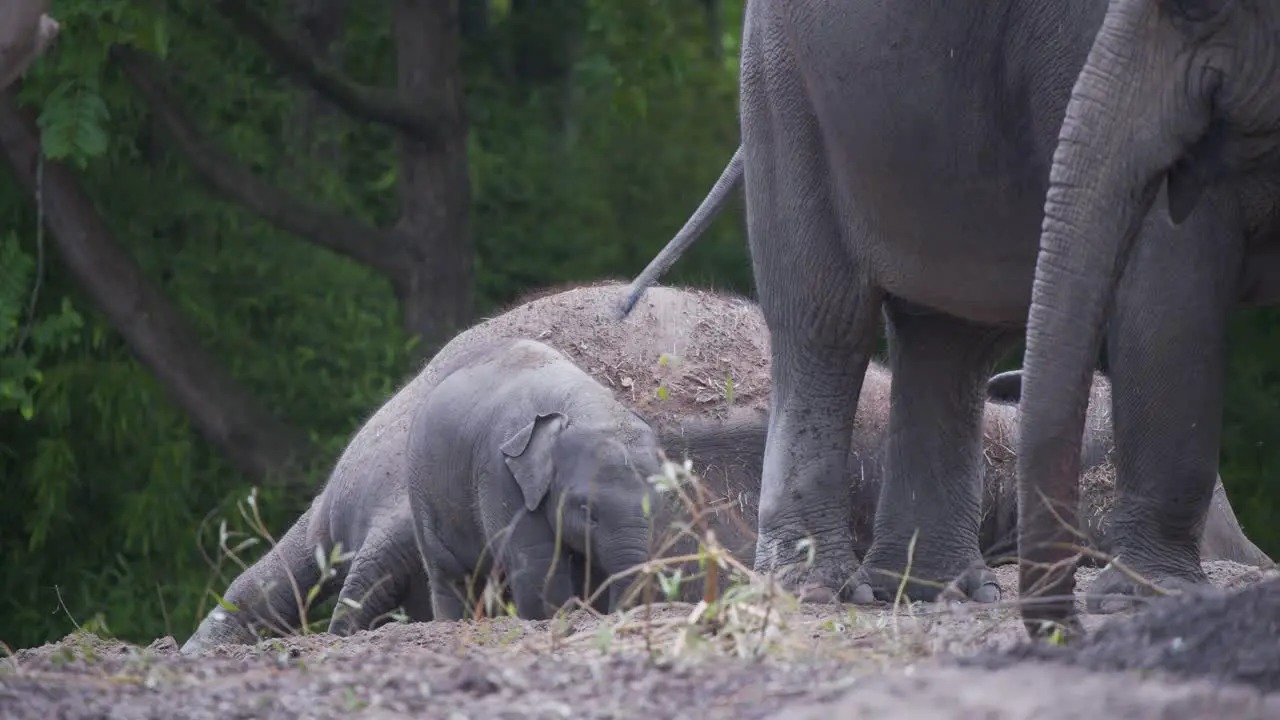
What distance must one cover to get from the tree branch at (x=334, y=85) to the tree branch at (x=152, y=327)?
1314 mm

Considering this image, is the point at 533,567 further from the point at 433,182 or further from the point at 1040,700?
the point at 1040,700

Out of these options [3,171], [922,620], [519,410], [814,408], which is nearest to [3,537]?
[3,171]

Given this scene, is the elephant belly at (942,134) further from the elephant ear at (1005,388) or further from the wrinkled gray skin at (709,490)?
the elephant ear at (1005,388)

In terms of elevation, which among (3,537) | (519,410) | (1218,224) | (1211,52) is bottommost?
(3,537)

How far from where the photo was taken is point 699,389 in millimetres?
8852

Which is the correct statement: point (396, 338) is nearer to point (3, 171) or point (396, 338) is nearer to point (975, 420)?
point (3, 171)

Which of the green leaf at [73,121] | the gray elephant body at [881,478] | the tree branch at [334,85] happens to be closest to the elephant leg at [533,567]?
the gray elephant body at [881,478]

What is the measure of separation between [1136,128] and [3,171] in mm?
9230

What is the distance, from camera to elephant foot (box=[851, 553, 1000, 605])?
261 inches

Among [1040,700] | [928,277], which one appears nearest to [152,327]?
[928,277]

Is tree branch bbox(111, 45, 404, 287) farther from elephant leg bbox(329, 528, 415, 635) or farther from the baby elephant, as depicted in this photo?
the baby elephant

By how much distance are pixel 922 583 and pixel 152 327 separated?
261 inches

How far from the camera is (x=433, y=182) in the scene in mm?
12594

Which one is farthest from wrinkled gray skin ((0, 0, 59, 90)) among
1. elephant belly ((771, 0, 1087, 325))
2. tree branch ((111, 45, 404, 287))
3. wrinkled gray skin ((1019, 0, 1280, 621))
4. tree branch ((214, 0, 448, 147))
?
tree branch ((111, 45, 404, 287))
